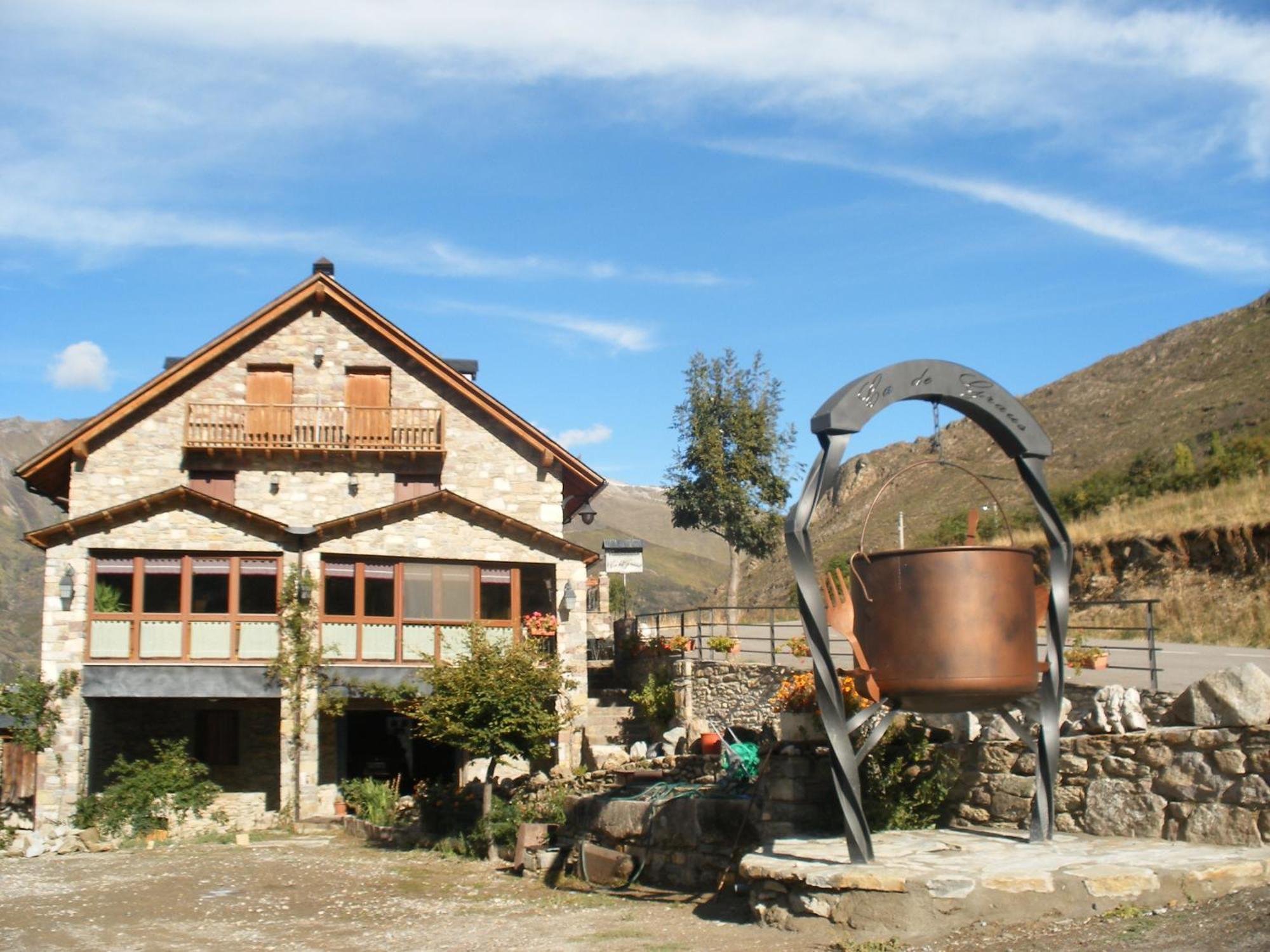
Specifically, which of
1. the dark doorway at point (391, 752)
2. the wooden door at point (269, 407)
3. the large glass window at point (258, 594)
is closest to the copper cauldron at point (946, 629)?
the large glass window at point (258, 594)

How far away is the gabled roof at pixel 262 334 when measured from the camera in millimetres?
24641

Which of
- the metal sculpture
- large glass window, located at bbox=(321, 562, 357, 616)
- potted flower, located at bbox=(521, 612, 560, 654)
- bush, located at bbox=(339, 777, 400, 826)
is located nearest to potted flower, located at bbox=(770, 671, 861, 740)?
the metal sculpture

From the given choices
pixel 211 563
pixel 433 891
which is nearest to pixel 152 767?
pixel 211 563

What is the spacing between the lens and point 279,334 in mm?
26344

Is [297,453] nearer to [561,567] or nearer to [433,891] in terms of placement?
[561,567]

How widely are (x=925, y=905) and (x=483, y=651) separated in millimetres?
11246

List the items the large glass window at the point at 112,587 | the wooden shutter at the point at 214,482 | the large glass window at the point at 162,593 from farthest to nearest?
the wooden shutter at the point at 214,482 → the large glass window at the point at 162,593 → the large glass window at the point at 112,587

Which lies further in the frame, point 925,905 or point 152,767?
point 152,767

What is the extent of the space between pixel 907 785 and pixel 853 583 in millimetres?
2854

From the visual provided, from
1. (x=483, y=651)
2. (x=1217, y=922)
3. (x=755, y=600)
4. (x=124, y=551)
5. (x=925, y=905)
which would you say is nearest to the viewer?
(x=1217, y=922)

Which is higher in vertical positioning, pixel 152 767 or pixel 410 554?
pixel 410 554

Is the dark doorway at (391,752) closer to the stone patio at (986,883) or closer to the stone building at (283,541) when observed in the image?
the stone building at (283,541)

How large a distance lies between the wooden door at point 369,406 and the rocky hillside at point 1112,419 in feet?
80.6

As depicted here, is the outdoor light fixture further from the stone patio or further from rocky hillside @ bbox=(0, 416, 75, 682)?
rocky hillside @ bbox=(0, 416, 75, 682)
